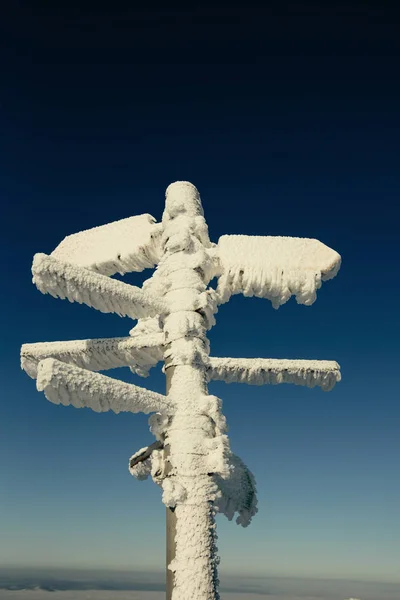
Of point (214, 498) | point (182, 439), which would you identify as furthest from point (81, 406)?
point (214, 498)

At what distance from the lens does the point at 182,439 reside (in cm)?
484

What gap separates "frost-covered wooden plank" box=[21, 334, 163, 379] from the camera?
550 centimetres

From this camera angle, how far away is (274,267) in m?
5.80

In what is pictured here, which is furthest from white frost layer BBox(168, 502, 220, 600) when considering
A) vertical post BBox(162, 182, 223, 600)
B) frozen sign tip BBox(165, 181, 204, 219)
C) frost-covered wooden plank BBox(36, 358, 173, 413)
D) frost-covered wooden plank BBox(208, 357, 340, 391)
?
frozen sign tip BBox(165, 181, 204, 219)

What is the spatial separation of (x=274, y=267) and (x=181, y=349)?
1366mm

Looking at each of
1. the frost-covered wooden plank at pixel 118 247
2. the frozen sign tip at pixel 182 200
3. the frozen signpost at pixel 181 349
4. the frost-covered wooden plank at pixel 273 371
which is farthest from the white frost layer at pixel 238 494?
the frozen sign tip at pixel 182 200

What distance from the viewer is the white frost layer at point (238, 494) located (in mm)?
5055

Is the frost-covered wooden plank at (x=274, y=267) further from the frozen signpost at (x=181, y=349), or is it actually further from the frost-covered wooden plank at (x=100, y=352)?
the frost-covered wooden plank at (x=100, y=352)

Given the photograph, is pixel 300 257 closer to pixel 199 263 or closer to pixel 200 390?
pixel 199 263

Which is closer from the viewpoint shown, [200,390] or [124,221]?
[200,390]

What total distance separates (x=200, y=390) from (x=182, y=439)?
51 centimetres

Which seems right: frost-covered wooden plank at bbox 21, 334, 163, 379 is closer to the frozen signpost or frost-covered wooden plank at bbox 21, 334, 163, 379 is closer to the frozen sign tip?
the frozen signpost

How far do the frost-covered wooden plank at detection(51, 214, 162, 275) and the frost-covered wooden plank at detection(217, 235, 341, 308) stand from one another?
2.66 feet

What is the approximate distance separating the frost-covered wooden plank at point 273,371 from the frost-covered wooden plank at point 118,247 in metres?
1.46
